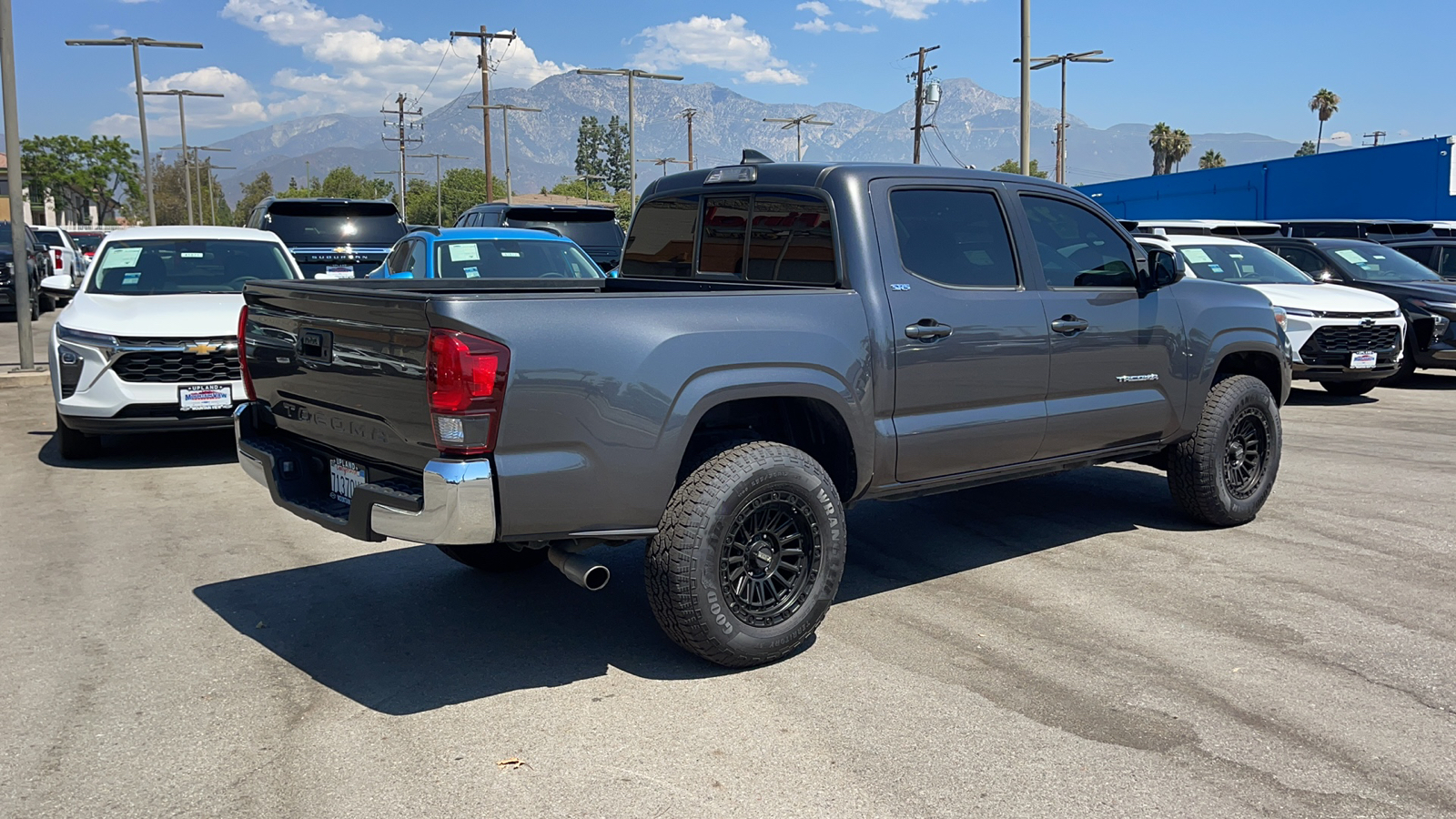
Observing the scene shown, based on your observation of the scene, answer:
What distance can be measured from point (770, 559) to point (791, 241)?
5.09 ft

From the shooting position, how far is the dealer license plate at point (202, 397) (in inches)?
316

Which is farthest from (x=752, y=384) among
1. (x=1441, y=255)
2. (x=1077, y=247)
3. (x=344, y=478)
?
(x=1441, y=255)

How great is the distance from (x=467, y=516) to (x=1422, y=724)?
3.30 m

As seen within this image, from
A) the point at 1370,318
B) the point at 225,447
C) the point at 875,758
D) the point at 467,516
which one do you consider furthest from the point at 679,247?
the point at 1370,318

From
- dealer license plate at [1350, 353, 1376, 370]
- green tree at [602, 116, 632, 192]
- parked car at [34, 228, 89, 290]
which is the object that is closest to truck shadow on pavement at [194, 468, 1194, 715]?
dealer license plate at [1350, 353, 1376, 370]

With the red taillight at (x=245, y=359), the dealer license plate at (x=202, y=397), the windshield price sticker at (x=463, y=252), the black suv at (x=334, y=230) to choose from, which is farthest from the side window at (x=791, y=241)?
the black suv at (x=334, y=230)

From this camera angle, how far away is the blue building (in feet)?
79.7

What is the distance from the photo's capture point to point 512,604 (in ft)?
17.3

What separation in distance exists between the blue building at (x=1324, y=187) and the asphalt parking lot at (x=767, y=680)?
21115 millimetres

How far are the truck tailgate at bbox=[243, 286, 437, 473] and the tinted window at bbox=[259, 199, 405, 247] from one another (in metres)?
11.3

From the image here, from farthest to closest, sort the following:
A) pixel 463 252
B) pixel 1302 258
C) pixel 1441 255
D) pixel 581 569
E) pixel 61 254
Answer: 1. pixel 61 254
2. pixel 1441 255
3. pixel 1302 258
4. pixel 463 252
5. pixel 581 569

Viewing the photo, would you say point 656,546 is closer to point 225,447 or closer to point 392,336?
point 392,336

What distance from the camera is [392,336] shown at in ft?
12.8

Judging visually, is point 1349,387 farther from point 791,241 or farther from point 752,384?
point 752,384
